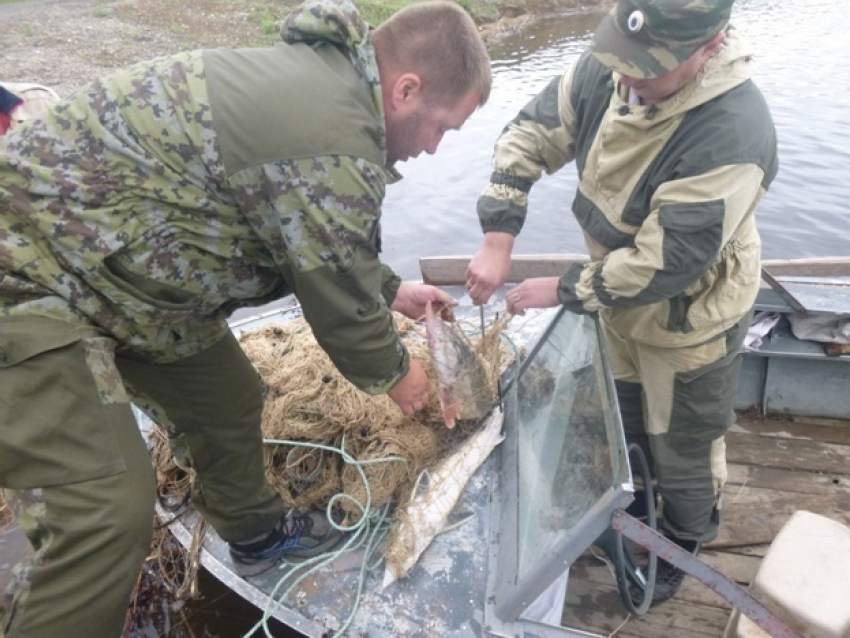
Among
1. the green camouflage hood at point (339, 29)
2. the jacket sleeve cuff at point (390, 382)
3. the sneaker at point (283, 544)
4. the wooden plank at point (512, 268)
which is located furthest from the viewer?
the wooden plank at point (512, 268)

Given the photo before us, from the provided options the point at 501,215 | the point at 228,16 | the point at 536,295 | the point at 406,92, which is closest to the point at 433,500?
the point at 536,295

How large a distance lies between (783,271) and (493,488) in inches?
125

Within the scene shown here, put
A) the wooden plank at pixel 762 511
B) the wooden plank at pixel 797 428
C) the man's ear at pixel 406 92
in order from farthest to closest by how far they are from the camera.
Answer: the wooden plank at pixel 797 428 < the wooden plank at pixel 762 511 < the man's ear at pixel 406 92

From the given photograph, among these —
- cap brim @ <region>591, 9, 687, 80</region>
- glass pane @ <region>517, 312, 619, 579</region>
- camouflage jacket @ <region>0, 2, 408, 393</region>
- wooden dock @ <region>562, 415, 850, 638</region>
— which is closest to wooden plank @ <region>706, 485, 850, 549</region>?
wooden dock @ <region>562, 415, 850, 638</region>

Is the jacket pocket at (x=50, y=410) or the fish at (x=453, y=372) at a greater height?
the jacket pocket at (x=50, y=410)

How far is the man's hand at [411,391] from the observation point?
2.53 metres

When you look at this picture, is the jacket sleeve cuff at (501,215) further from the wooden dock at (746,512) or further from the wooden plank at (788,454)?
the wooden plank at (788,454)

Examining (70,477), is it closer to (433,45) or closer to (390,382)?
(390,382)

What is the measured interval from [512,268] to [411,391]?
254cm

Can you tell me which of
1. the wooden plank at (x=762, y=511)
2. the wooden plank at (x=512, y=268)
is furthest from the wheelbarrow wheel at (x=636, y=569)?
the wooden plank at (x=512, y=268)

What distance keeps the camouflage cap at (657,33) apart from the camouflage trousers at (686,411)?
1114 mm

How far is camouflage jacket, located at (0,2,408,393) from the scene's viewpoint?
74.8 inches

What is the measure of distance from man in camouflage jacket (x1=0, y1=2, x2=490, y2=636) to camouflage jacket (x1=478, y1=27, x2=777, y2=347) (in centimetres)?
71

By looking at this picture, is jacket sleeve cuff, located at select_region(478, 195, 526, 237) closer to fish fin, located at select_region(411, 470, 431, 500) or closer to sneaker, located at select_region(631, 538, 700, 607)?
fish fin, located at select_region(411, 470, 431, 500)
